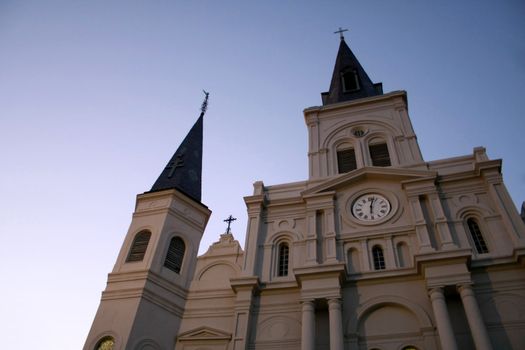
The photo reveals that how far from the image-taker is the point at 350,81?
27172 millimetres

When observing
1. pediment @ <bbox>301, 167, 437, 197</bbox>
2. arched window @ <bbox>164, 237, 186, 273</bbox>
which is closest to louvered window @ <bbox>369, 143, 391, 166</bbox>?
pediment @ <bbox>301, 167, 437, 197</bbox>

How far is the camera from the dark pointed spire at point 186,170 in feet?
68.5

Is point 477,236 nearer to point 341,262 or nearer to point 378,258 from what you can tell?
point 378,258

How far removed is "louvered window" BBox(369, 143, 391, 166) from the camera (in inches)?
793

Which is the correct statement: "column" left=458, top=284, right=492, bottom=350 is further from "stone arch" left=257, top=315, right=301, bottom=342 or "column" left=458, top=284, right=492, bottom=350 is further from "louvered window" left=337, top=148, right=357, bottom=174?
"louvered window" left=337, top=148, right=357, bottom=174

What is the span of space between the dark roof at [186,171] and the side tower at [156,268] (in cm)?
5

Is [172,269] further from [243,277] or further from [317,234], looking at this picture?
[317,234]

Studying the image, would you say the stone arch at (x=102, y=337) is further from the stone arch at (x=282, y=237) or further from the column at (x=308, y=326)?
the stone arch at (x=282, y=237)

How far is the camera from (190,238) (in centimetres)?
1930

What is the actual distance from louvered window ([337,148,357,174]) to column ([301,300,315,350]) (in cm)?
781

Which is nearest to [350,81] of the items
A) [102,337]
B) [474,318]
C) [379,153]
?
[379,153]

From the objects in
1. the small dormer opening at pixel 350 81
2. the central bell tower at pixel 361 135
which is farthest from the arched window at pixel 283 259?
the small dormer opening at pixel 350 81

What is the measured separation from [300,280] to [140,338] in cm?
606

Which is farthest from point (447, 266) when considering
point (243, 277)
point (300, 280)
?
point (243, 277)
